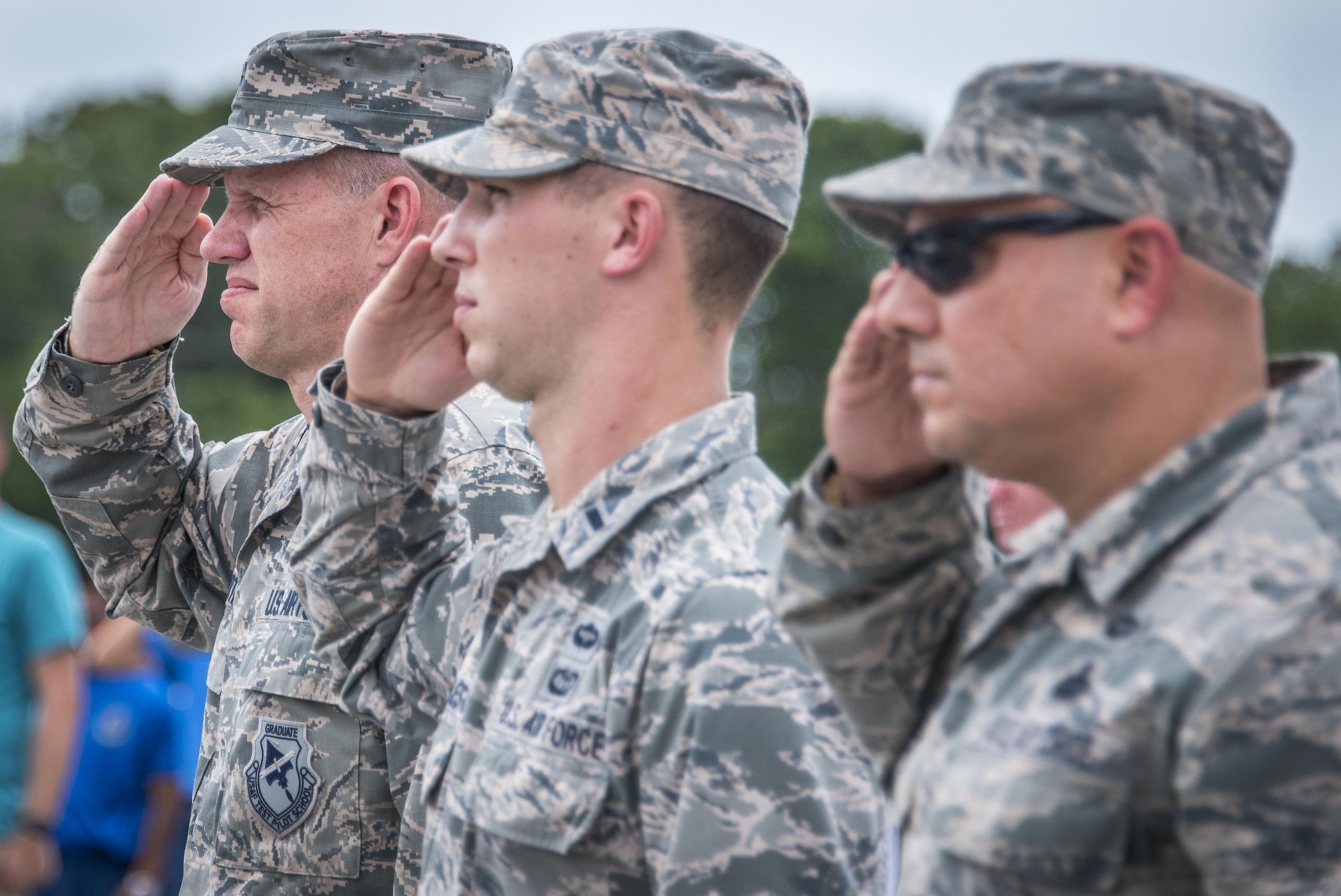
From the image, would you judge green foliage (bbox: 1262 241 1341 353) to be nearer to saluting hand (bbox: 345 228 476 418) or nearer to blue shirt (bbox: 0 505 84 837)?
blue shirt (bbox: 0 505 84 837)

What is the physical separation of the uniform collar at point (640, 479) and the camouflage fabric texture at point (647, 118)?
387 millimetres

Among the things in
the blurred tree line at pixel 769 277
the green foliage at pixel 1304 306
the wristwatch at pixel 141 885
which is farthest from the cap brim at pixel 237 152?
the green foliage at pixel 1304 306

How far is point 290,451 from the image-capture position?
3.83 meters

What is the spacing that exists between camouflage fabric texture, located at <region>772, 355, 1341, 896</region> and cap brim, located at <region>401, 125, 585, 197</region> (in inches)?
34.5

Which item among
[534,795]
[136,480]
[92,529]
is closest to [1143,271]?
[534,795]

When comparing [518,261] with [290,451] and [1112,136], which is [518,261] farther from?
[290,451]

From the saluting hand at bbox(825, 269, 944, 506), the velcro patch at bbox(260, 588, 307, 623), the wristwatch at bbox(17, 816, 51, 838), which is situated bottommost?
the wristwatch at bbox(17, 816, 51, 838)

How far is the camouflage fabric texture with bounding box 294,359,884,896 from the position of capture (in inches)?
86.0

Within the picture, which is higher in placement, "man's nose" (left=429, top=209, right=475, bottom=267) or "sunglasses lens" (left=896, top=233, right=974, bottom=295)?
"sunglasses lens" (left=896, top=233, right=974, bottom=295)

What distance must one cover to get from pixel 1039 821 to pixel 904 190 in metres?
0.73

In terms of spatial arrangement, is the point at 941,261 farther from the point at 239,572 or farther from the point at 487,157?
the point at 239,572

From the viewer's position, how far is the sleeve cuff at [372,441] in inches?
115

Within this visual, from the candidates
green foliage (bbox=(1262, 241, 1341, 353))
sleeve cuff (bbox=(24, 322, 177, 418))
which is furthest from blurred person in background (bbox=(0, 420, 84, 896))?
green foliage (bbox=(1262, 241, 1341, 353))

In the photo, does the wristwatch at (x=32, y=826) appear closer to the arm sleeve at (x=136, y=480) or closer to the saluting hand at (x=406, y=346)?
the arm sleeve at (x=136, y=480)
